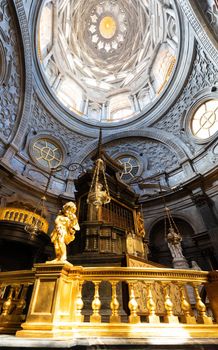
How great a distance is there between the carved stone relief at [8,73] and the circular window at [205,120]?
41.3 feet

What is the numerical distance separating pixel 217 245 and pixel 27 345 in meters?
9.55

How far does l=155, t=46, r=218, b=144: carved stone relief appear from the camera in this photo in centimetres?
1325

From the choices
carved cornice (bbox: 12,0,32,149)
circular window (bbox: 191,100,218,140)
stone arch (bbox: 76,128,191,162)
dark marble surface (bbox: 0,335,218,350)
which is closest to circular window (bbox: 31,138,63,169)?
carved cornice (bbox: 12,0,32,149)

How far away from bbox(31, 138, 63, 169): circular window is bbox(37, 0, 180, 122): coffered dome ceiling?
4142 millimetres

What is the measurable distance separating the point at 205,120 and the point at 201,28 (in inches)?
210

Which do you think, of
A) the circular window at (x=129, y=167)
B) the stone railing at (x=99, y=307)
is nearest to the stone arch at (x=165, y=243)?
the circular window at (x=129, y=167)

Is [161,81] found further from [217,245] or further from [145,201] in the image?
[217,245]

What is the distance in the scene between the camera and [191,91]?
1475 cm

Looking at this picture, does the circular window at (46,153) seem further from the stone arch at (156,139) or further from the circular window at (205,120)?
the circular window at (205,120)

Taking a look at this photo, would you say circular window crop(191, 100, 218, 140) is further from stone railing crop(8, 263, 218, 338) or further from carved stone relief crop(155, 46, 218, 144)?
stone railing crop(8, 263, 218, 338)

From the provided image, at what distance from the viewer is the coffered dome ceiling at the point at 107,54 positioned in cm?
1781

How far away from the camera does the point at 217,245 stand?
9.45 metres

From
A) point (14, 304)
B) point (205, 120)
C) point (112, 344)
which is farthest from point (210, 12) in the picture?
point (14, 304)

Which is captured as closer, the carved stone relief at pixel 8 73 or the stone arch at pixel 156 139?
the carved stone relief at pixel 8 73
